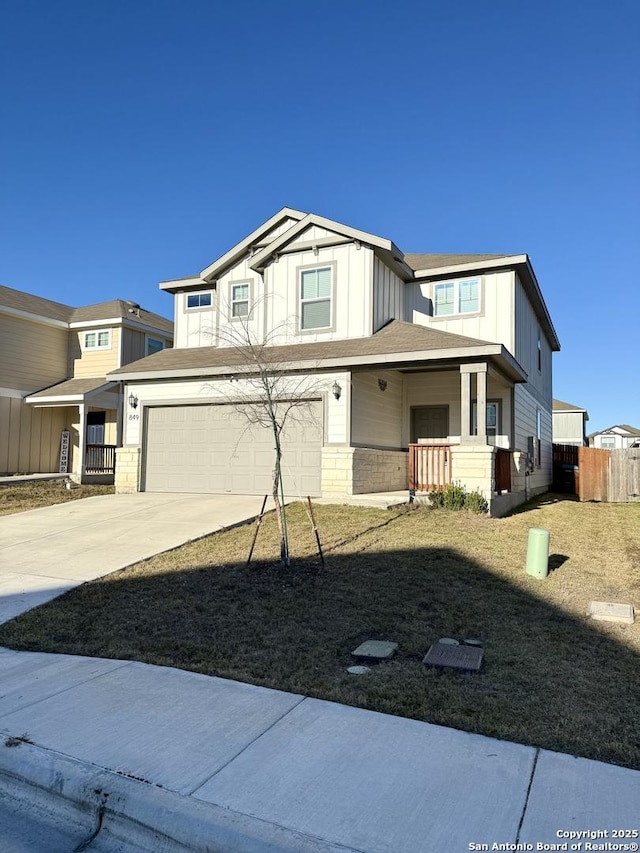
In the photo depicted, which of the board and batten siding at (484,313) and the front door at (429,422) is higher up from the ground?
the board and batten siding at (484,313)

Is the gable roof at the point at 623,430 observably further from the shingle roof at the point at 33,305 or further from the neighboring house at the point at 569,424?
the shingle roof at the point at 33,305

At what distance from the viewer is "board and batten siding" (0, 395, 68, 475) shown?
69.7ft

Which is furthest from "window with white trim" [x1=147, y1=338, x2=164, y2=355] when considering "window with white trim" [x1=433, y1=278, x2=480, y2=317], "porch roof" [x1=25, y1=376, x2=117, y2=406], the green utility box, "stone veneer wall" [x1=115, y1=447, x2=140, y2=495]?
the green utility box

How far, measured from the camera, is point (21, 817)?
125 inches

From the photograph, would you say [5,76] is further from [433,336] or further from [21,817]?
[21,817]

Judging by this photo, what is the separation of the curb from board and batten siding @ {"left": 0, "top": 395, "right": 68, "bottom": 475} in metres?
19.9

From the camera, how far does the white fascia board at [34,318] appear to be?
69.4ft

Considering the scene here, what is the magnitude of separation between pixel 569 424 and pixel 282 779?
39.7 meters

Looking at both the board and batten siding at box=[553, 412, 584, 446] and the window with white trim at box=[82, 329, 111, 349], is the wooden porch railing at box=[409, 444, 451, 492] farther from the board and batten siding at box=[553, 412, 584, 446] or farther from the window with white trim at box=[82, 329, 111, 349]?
the board and batten siding at box=[553, 412, 584, 446]

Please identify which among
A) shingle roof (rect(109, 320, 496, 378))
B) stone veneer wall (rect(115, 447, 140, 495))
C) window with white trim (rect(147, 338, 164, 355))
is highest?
window with white trim (rect(147, 338, 164, 355))

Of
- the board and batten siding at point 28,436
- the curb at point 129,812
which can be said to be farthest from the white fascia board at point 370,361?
the curb at point 129,812

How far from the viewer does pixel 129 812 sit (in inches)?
120

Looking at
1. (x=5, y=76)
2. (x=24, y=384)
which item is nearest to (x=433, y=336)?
(x=5, y=76)

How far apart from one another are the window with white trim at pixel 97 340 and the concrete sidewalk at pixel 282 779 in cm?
2055
